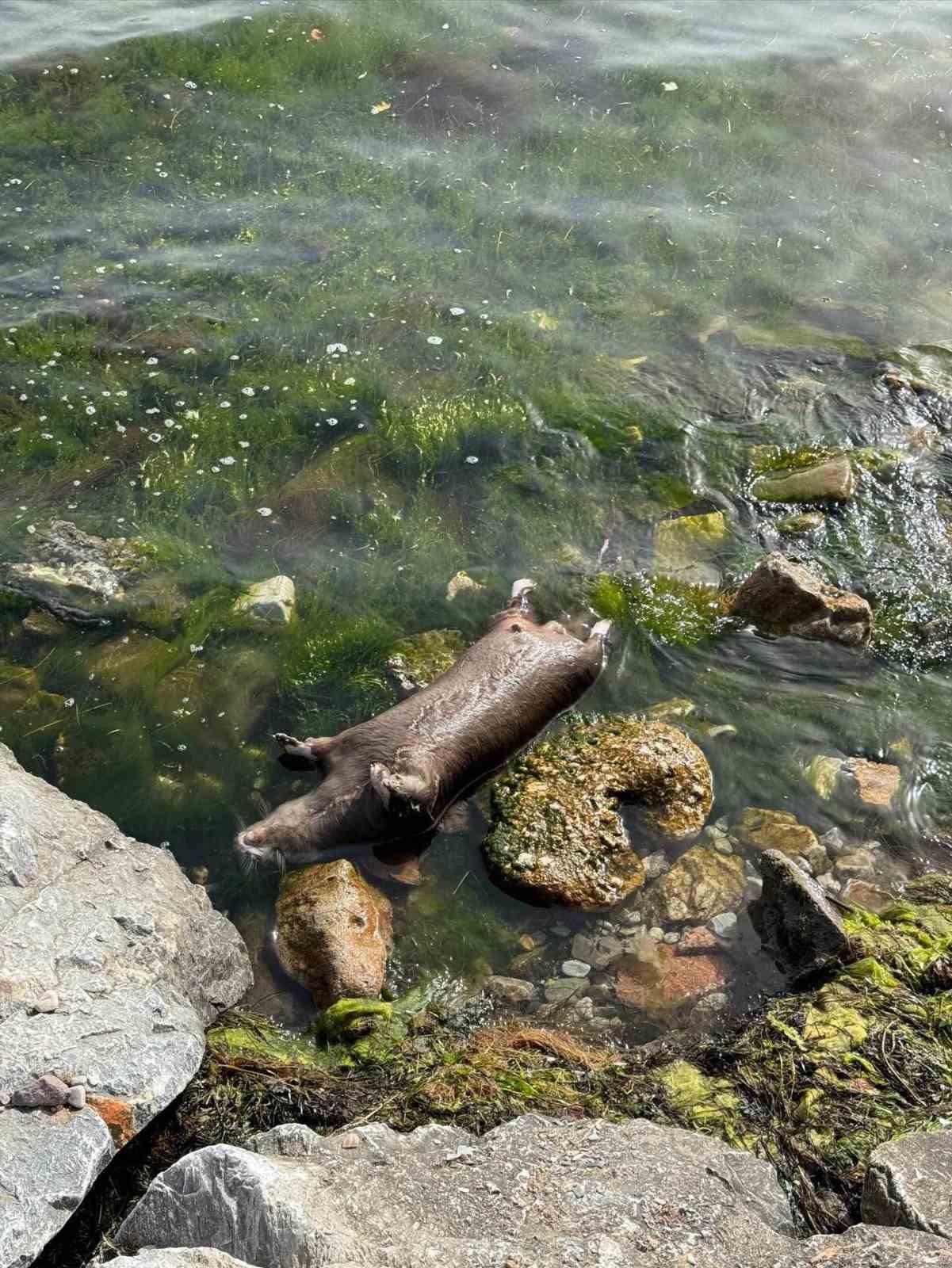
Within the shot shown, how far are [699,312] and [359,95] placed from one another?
503 centimetres

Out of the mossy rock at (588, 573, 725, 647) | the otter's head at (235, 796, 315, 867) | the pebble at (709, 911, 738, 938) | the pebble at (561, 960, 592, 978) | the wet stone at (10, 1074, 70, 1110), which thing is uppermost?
the wet stone at (10, 1074, 70, 1110)

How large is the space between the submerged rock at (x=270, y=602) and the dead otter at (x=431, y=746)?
1118 millimetres

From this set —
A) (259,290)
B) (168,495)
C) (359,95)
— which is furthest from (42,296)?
(359,95)

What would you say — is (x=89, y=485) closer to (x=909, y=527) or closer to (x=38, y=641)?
(x=38, y=641)

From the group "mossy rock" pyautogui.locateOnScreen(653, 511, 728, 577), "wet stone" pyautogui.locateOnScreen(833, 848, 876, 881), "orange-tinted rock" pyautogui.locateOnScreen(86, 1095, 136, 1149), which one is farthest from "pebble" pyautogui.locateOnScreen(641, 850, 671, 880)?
"orange-tinted rock" pyautogui.locateOnScreen(86, 1095, 136, 1149)

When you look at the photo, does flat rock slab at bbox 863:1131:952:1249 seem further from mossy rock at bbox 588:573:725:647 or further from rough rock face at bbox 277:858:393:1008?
Result: mossy rock at bbox 588:573:725:647

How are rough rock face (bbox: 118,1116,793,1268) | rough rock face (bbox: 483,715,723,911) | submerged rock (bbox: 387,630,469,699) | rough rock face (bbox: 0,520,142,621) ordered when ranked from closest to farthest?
rough rock face (bbox: 118,1116,793,1268) → rough rock face (bbox: 483,715,723,911) → submerged rock (bbox: 387,630,469,699) → rough rock face (bbox: 0,520,142,621)

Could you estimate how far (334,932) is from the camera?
5.97 meters

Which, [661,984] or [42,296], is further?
[42,296]

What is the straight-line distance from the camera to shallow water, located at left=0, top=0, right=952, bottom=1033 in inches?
287

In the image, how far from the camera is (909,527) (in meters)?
8.70

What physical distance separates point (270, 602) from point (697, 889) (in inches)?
138

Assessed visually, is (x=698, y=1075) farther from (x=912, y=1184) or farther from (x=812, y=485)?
(x=812, y=485)

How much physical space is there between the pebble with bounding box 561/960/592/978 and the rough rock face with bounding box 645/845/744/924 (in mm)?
501
